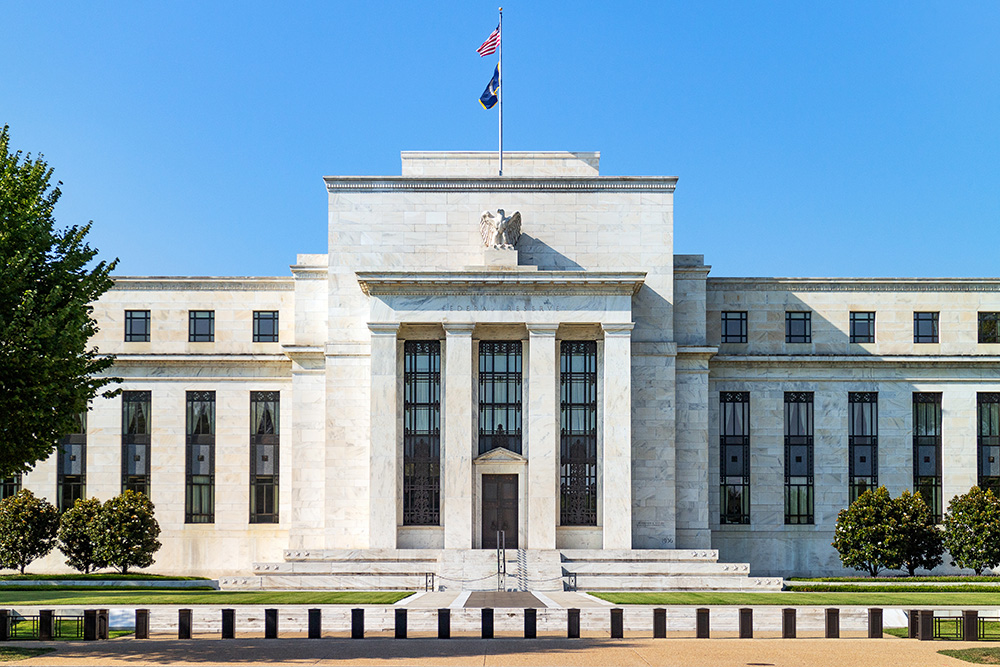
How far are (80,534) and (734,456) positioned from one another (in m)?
33.8

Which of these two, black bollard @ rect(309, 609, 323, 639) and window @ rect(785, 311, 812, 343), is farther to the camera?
window @ rect(785, 311, 812, 343)

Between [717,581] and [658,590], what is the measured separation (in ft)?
8.72

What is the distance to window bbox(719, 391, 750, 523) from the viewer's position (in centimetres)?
5791

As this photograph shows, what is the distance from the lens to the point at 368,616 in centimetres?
3459

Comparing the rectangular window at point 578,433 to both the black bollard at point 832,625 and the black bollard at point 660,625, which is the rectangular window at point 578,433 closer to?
the black bollard at point 660,625

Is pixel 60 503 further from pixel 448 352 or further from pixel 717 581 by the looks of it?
pixel 717 581

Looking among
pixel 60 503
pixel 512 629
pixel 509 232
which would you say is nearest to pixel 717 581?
pixel 512 629

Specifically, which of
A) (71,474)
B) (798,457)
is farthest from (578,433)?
(71,474)

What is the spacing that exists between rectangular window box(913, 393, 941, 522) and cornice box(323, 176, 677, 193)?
727 inches

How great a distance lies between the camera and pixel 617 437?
2040 inches

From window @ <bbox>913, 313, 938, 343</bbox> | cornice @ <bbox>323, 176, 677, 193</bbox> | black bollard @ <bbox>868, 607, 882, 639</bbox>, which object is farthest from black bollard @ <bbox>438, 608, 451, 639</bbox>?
window @ <bbox>913, 313, 938, 343</bbox>

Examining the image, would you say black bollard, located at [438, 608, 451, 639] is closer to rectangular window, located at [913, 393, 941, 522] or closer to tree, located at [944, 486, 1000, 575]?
tree, located at [944, 486, 1000, 575]

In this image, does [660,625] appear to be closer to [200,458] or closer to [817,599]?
[817,599]

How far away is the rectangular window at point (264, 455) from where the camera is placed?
57.7 meters
